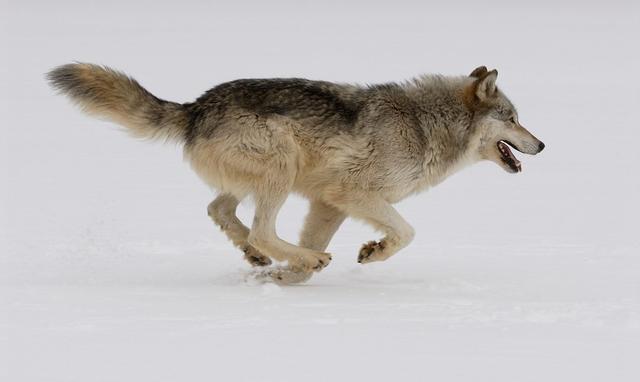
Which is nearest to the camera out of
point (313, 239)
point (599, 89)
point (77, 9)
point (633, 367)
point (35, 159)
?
point (633, 367)

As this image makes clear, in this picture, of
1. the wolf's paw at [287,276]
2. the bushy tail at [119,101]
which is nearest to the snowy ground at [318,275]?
the wolf's paw at [287,276]

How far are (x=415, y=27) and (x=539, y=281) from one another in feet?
78.8

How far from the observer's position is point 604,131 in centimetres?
1836

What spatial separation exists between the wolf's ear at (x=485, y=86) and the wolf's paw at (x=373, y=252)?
1675 millimetres

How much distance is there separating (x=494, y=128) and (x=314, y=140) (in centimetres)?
169

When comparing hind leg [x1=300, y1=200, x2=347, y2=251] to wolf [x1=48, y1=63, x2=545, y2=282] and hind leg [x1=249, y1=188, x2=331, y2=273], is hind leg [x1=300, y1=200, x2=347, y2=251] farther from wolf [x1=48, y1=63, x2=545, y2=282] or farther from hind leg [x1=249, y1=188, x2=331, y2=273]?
hind leg [x1=249, y1=188, x2=331, y2=273]

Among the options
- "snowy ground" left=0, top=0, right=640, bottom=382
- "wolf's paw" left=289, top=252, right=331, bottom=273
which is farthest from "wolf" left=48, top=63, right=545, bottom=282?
"snowy ground" left=0, top=0, right=640, bottom=382

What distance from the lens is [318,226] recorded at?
8227 mm

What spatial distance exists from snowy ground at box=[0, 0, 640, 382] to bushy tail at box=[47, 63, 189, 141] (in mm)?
1177

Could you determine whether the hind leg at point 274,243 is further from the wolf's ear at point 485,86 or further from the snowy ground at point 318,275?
the wolf's ear at point 485,86

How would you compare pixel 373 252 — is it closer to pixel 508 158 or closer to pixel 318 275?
pixel 318 275

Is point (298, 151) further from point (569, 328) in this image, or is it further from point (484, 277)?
point (569, 328)

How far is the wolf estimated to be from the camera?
24.5ft

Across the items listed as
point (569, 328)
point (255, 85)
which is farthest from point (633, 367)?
point (255, 85)
